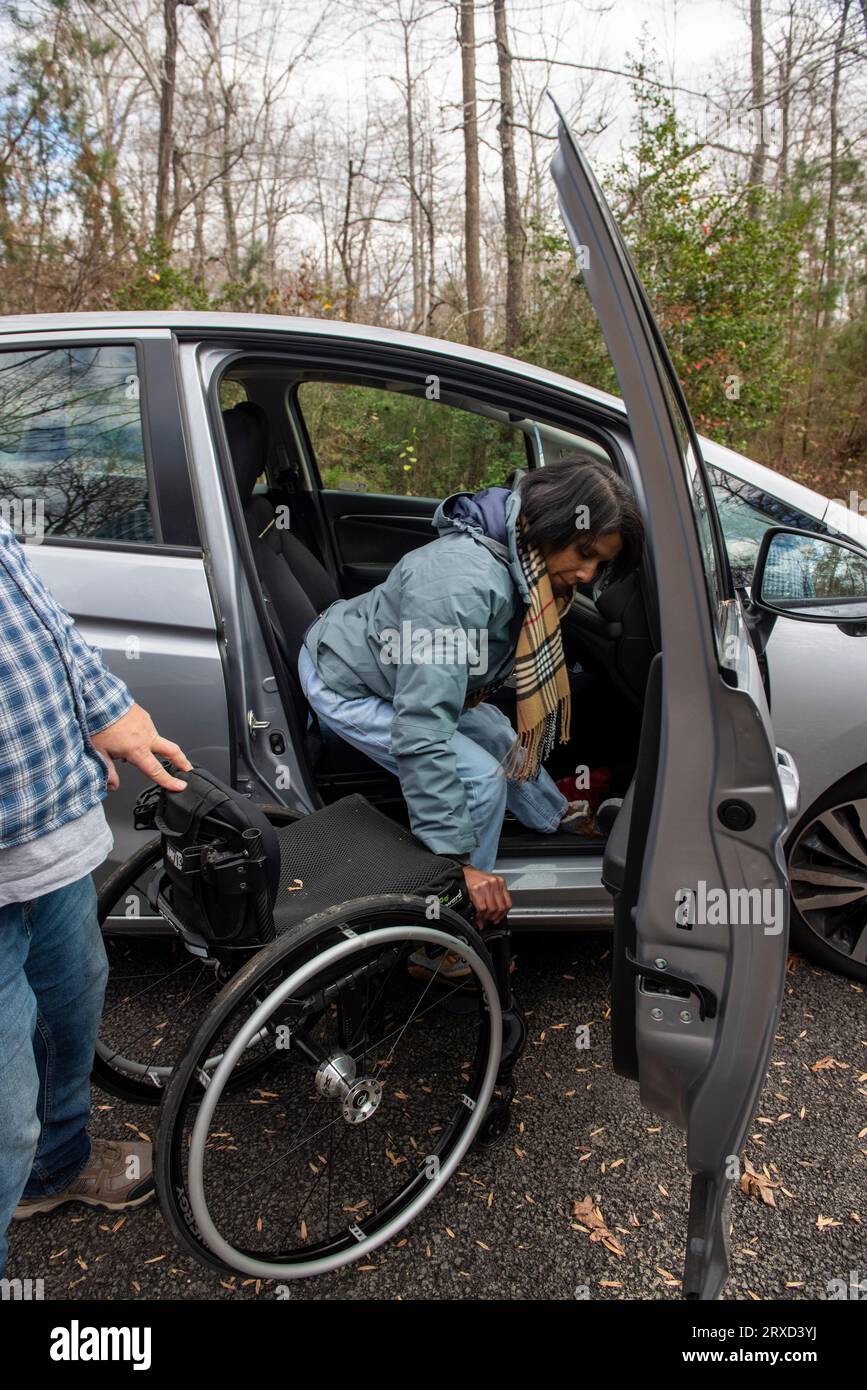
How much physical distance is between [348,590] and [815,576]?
79.6 inches

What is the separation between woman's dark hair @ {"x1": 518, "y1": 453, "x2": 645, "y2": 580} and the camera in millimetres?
2025

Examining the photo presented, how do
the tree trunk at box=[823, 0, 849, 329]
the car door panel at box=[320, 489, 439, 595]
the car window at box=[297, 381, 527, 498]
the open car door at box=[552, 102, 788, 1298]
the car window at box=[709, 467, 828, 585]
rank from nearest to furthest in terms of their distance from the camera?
the open car door at box=[552, 102, 788, 1298]
the car window at box=[709, 467, 828, 585]
the car door panel at box=[320, 489, 439, 595]
the car window at box=[297, 381, 527, 498]
the tree trunk at box=[823, 0, 849, 329]

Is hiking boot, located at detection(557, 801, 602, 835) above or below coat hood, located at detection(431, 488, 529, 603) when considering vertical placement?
below

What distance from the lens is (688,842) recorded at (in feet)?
4.54

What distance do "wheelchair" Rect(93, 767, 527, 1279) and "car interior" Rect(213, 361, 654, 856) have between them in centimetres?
49

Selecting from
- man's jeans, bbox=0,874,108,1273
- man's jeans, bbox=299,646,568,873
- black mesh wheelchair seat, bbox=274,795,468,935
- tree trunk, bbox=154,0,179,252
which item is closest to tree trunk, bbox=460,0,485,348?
tree trunk, bbox=154,0,179,252

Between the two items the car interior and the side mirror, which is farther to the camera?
the car interior

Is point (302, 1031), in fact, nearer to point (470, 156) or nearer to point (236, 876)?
point (236, 876)

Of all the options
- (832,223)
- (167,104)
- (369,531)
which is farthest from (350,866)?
(167,104)

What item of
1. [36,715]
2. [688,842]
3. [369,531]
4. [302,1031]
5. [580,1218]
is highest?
[369,531]

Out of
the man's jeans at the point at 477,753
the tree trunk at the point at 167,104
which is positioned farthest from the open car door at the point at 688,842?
the tree trunk at the point at 167,104

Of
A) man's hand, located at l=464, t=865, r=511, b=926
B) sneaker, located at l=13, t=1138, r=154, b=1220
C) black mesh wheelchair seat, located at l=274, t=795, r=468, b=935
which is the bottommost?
sneaker, located at l=13, t=1138, r=154, b=1220

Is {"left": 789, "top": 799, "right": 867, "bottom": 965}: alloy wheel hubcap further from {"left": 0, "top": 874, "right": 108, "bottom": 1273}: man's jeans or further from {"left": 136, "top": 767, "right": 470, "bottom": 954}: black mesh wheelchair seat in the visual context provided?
{"left": 0, "top": 874, "right": 108, "bottom": 1273}: man's jeans
